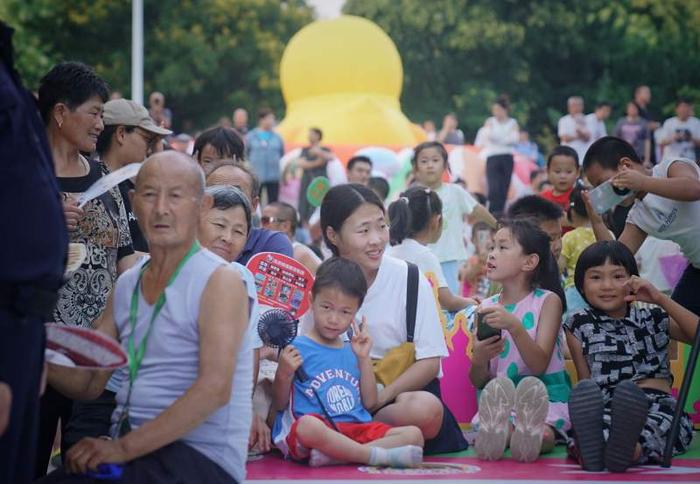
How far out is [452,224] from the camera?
9695 mm

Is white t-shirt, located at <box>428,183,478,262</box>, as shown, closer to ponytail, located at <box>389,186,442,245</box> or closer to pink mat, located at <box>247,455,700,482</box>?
ponytail, located at <box>389,186,442,245</box>

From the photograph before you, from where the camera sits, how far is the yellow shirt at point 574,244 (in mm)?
8141

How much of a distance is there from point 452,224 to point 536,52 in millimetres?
26820

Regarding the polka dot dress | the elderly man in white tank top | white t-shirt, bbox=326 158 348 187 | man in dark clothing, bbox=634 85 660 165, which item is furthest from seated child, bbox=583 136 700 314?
man in dark clothing, bbox=634 85 660 165

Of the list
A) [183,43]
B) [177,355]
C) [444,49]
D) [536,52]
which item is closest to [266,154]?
[177,355]

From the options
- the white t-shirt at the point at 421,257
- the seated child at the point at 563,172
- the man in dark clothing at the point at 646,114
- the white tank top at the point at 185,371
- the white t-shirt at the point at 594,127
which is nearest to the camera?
the white tank top at the point at 185,371

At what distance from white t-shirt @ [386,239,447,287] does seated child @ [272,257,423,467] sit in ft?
6.15

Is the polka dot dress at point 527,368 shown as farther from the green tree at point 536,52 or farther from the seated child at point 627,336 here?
the green tree at point 536,52

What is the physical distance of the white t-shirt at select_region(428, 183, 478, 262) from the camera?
31.7 ft

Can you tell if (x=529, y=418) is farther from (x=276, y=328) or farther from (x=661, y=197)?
(x=661, y=197)

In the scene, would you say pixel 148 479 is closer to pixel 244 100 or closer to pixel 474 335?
pixel 474 335

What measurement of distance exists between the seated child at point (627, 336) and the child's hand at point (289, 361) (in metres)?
1.36

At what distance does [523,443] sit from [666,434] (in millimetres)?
693

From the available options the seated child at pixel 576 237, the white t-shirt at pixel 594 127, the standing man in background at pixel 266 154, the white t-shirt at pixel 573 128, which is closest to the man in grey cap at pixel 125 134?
the seated child at pixel 576 237
